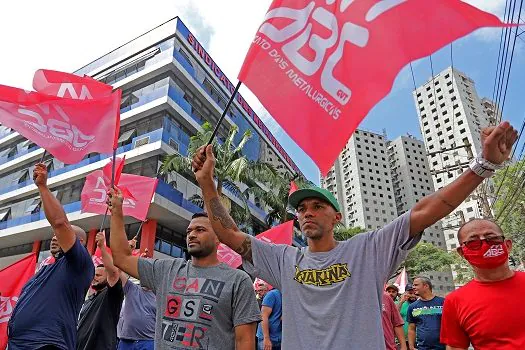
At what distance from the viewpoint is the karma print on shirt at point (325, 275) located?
2203mm

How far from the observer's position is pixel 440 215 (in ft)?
6.73

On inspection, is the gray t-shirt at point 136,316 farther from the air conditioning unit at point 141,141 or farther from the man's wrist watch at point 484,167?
the air conditioning unit at point 141,141

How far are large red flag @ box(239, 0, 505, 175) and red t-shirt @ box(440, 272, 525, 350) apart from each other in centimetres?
122

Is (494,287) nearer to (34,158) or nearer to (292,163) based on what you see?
(34,158)

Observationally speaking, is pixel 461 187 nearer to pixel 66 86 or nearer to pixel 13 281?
pixel 66 86

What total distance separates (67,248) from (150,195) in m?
4.35

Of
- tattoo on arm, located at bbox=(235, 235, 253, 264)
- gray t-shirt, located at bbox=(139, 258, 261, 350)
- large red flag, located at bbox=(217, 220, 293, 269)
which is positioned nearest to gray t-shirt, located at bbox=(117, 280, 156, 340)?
gray t-shirt, located at bbox=(139, 258, 261, 350)

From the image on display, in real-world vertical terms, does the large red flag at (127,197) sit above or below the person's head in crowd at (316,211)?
above

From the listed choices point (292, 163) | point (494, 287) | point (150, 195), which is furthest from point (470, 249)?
point (292, 163)

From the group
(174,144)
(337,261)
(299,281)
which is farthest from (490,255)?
(174,144)

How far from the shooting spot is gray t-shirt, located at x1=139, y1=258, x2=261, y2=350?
2.48 m

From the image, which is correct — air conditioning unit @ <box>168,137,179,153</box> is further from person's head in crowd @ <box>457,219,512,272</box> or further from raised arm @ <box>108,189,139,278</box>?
person's head in crowd @ <box>457,219,512,272</box>

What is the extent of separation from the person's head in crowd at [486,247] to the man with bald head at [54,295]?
2.90 m

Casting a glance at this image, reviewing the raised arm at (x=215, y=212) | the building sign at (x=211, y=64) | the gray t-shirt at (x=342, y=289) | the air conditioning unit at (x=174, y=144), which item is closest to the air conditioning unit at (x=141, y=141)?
the air conditioning unit at (x=174, y=144)
